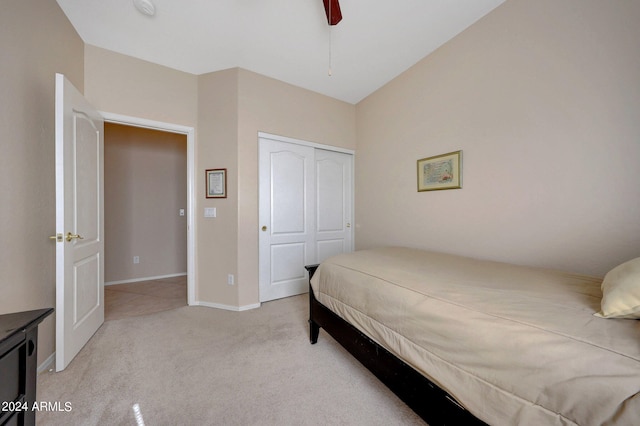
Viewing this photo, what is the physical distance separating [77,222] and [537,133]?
3478 millimetres

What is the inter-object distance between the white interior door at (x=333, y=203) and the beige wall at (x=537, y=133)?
1.12m

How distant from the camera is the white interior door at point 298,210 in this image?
2861 mm

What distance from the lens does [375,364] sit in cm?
128

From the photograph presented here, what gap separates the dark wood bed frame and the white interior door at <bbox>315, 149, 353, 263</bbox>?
1.69 meters

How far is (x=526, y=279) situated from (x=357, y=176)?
249 centimetres

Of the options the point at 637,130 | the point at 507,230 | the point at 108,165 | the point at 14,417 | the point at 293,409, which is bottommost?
the point at 293,409

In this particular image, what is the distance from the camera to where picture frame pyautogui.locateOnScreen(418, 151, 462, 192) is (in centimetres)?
213

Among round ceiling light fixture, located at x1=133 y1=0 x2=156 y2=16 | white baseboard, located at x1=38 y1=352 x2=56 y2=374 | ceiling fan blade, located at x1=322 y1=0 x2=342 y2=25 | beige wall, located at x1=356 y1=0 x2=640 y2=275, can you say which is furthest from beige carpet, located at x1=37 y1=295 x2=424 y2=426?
round ceiling light fixture, located at x1=133 y1=0 x2=156 y2=16

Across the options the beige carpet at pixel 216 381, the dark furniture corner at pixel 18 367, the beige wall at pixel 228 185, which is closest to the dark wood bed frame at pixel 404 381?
the beige carpet at pixel 216 381

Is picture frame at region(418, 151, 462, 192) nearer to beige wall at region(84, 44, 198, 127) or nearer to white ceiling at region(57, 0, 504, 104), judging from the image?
white ceiling at region(57, 0, 504, 104)

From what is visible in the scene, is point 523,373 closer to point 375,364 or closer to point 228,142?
point 375,364

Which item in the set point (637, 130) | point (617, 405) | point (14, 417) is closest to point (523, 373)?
point (617, 405)

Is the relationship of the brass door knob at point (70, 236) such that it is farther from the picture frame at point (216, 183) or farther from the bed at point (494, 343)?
the bed at point (494, 343)

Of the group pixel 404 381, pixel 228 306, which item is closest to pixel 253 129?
pixel 228 306
